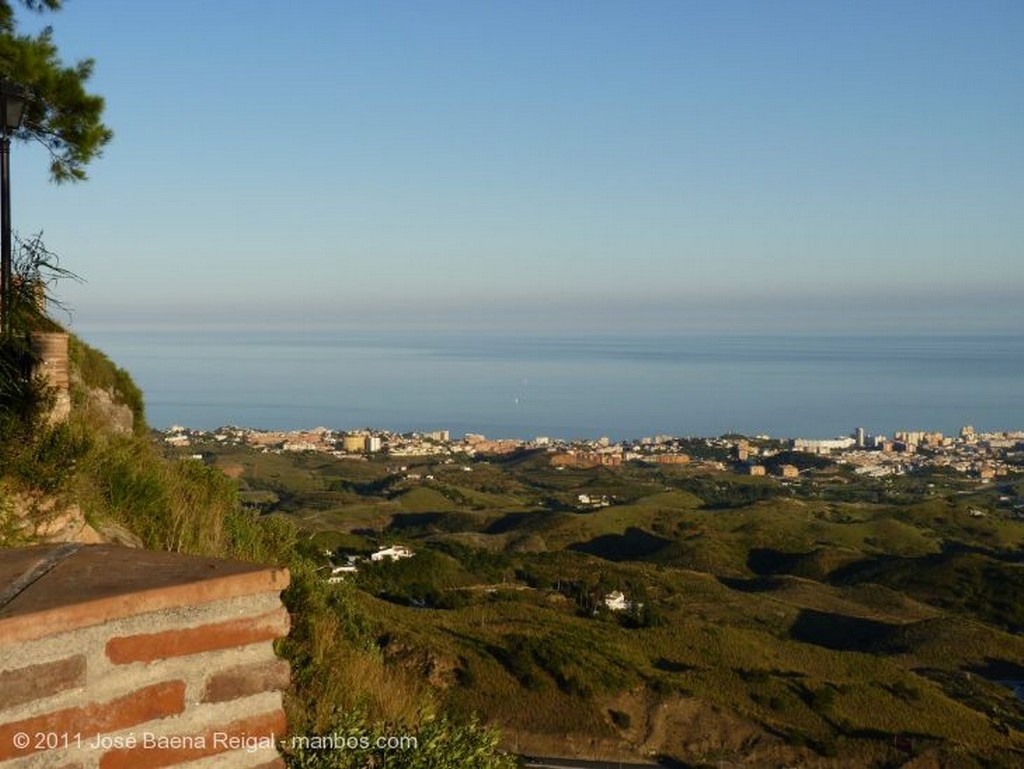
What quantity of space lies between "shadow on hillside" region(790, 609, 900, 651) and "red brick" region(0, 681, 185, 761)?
41.3 meters

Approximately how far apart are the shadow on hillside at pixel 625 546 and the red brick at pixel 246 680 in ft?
204

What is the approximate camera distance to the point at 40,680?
2.35 metres

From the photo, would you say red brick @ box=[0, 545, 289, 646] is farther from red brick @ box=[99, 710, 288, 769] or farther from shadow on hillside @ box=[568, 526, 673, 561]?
shadow on hillside @ box=[568, 526, 673, 561]

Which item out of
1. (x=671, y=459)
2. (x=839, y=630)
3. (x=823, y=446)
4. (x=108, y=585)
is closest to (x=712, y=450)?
(x=671, y=459)

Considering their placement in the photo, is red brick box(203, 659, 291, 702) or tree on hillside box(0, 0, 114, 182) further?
tree on hillside box(0, 0, 114, 182)

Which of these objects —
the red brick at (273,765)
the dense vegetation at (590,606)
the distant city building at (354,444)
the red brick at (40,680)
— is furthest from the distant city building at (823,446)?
the red brick at (40,680)

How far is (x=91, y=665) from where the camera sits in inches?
95.3

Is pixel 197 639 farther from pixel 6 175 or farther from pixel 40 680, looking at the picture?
pixel 6 175

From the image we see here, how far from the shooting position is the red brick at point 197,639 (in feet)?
8.13

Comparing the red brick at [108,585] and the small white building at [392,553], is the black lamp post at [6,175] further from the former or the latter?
the small white building at [392,553]

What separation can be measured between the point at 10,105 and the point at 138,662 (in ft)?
20.8

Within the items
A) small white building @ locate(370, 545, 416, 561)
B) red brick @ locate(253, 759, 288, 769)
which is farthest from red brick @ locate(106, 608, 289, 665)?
small white building @ locate(370, 545, 416, 561)

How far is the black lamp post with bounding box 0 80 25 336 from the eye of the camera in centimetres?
758

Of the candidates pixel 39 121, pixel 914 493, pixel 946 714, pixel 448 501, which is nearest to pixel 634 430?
pixel 914 493
